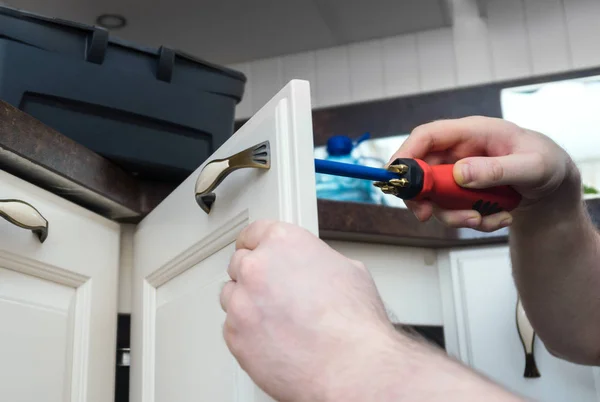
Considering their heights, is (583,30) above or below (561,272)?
above

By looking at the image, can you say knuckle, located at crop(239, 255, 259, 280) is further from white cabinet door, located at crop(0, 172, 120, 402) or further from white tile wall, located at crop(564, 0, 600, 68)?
white tile wall, located at crop(564, 0, 600, 68)

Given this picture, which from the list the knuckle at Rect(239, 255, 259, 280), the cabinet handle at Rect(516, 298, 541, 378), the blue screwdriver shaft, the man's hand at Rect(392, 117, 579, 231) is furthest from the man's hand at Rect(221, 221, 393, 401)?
the cabinet handle at Rect(516, 298, 541, 378)

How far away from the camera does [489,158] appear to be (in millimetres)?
635

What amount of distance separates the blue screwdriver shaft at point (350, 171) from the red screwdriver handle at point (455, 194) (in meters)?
0.04

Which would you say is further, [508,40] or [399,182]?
[508,40]

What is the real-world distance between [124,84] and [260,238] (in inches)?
20.8

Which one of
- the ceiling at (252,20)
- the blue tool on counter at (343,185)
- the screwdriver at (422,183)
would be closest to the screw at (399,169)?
the screwdriver at (422,183)

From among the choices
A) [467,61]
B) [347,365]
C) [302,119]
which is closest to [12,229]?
[302,119]

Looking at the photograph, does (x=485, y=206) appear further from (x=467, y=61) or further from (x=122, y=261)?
(x=467, y=61)

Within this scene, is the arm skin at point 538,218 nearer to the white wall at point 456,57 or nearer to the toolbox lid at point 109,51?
the toolbox lid at point 109,51

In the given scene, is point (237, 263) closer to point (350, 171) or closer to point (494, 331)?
point (350, 171)

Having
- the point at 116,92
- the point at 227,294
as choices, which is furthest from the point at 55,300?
the point at 227,294

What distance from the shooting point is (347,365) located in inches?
15.2

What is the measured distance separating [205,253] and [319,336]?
32cm
